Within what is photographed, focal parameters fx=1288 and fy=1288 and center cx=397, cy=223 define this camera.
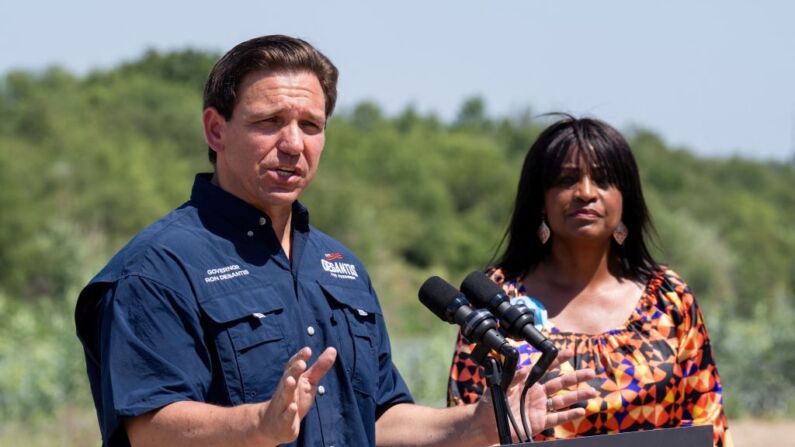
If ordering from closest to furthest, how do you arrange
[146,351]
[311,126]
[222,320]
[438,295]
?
[146,351]
[222,320]
[438,295]
[311,126]

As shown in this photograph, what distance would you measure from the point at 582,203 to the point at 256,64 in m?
1.77

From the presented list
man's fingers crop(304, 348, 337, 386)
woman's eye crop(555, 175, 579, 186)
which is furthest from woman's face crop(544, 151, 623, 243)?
man's fingers crop(304, 348, 337, 386)

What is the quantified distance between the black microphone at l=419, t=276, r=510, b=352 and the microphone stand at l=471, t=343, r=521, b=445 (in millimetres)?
47

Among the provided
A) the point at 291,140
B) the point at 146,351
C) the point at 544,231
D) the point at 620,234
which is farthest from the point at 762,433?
the point at 146,351

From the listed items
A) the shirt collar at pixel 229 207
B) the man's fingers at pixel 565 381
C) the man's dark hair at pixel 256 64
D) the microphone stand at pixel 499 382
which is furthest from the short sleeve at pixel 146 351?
the man's fingers at pixel 565 381

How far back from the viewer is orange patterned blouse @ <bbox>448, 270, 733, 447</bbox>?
442cm

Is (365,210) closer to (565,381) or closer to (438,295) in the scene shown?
(565,381)

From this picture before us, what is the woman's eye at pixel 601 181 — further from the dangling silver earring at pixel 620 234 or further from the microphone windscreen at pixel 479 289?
the microphone windscreen at pixel 479 289

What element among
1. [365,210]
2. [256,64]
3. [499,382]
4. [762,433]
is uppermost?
[365,210]

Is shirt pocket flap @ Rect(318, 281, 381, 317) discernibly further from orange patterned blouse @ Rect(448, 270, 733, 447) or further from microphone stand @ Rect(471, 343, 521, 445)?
orange patterned blouse @ Rect(448, 270, 733, 447)

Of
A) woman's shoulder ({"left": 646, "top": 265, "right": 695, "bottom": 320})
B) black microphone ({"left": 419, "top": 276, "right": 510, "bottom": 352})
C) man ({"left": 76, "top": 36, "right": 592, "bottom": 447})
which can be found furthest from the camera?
woman's shoulder ({"left": 646, "top": 265, "right": 695, "bottom": 320})

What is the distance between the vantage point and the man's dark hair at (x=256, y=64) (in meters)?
3.30

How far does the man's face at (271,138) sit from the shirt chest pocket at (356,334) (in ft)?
1.02

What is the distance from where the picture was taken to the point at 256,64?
10.8 ft
